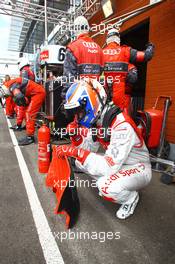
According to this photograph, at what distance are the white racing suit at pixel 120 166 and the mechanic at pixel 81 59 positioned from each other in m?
1.85

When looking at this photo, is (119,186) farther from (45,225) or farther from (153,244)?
(45,225)

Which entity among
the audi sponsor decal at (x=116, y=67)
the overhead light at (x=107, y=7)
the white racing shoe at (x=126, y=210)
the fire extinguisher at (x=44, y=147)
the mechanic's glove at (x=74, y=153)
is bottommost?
the white racing shoe at (x=126, y=210)

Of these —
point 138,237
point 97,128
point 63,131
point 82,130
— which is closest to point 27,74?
point 63,131

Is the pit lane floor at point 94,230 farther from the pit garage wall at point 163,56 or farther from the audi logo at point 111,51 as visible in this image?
the audi logo at point 111,51

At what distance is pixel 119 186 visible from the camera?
206 cm

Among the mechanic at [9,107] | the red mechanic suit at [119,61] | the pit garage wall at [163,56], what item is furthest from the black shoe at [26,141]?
the mechanic at [9,107]

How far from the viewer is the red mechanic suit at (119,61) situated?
3.91m

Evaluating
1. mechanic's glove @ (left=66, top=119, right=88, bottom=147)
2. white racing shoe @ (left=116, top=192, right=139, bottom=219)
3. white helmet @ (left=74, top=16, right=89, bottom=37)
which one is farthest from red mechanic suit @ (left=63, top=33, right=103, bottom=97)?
white racing shoe @ (left=116, top=192, right=139, bottom=219)

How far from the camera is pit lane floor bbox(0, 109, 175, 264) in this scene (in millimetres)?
1745

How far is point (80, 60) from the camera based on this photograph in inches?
145

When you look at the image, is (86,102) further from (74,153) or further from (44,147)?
(44,147)

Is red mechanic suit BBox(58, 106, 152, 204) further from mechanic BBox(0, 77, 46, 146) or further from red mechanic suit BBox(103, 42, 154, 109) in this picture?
mechanic BBox(0, 77, 46, 146)

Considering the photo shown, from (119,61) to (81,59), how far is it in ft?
2.48

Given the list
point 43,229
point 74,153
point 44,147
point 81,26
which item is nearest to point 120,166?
point 74,153
